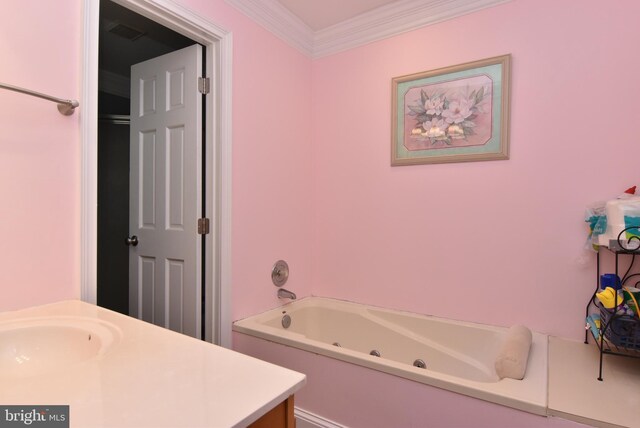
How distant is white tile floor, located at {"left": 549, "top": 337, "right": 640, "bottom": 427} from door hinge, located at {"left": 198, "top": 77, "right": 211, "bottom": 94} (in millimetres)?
2114

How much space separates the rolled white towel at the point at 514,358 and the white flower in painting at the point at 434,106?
4.29 feet

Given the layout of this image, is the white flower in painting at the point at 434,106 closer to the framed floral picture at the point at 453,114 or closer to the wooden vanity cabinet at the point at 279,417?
the framed floral picture at the point at 453,114

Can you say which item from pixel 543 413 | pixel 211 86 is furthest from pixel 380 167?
pixel 543 413

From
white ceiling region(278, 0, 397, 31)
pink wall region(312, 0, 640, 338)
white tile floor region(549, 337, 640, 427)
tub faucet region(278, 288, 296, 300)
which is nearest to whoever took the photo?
white tile floor region(549, 337, 640, 427)

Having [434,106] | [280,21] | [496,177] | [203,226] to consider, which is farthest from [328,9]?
[203,226]

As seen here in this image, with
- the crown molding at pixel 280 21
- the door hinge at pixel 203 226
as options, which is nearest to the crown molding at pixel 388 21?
the crown molding at pixel 280 21

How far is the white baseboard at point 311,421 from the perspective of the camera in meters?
1.69

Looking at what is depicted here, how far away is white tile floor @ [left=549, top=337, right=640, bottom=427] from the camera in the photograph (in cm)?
113

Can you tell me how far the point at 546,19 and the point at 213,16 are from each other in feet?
5.73

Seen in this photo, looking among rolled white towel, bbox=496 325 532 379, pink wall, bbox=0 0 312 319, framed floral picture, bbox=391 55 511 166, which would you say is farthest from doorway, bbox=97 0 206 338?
rolled white towel, bbox=496 325 532 379

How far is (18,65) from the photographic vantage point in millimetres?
1157

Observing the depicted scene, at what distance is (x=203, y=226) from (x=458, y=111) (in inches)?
64.0

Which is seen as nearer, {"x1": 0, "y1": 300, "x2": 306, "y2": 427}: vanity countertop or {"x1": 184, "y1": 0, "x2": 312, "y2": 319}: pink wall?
{"x1": 0, "y1": 300, "x2": 306, "y2": 427}: vanity countertop

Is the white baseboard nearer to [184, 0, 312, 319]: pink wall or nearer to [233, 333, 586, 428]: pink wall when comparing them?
[233, 333, 586, 428]: pink wall
